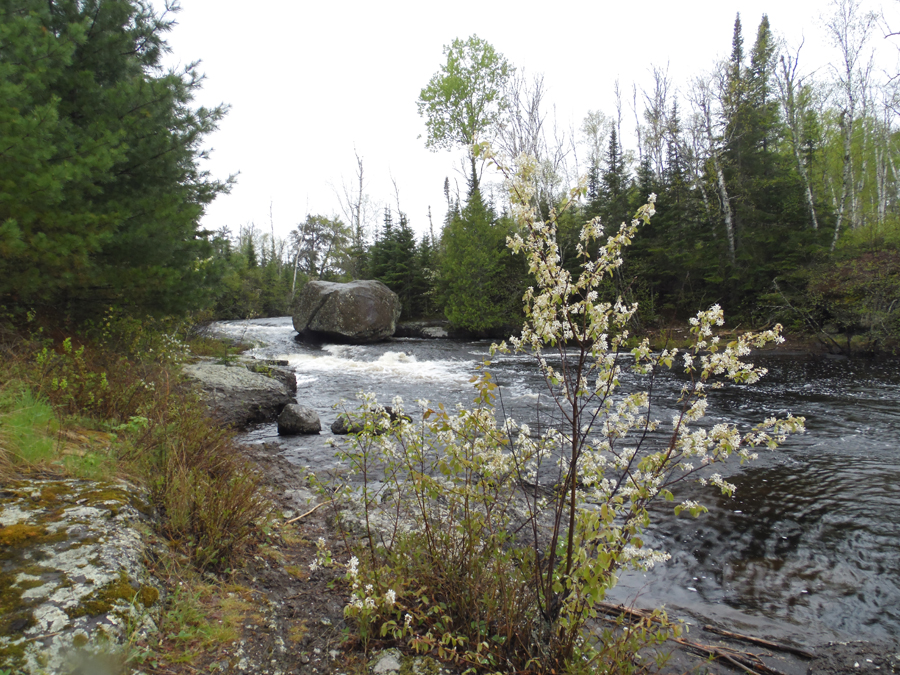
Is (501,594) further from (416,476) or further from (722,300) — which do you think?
(722,300)

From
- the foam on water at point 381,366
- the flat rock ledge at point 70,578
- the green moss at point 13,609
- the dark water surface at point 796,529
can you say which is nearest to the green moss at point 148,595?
the flat rock ledge at point 70,578

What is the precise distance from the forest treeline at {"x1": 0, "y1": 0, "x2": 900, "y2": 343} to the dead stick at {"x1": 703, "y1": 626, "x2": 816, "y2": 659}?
2.30 metres

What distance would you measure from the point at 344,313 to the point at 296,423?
13.0m

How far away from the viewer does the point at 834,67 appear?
59.3 ft

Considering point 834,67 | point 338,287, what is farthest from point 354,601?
point 834,67

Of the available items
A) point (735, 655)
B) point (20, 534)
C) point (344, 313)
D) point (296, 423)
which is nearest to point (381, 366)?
point (296, 423)

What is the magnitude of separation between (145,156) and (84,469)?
14.4 feet

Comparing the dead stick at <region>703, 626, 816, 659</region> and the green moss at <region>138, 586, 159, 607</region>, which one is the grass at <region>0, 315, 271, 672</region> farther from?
the dead stick at <region>703, 626, 816, 659</region>

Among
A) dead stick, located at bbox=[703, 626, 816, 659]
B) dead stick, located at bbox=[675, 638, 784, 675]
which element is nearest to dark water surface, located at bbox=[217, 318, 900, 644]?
dead stick, located at bbox=[703, 626, 816, 659]

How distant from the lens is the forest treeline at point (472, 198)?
4469mm

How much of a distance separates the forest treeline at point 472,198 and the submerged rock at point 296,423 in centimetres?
221

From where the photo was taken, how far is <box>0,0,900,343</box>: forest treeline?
447cm

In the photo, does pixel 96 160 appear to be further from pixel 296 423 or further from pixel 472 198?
pixel 472 198

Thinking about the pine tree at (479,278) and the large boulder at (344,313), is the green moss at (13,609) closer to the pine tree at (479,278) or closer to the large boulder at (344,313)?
the large boulder at (344,313)
